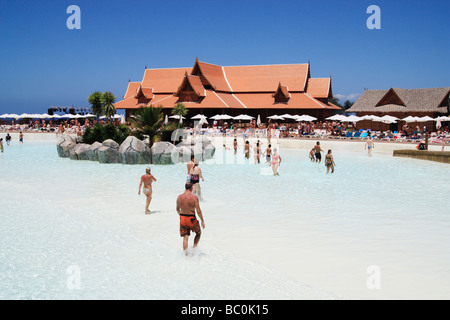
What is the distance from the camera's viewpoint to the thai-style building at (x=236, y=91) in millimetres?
44125

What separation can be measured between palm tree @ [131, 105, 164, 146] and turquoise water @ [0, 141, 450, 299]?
6.55 metres

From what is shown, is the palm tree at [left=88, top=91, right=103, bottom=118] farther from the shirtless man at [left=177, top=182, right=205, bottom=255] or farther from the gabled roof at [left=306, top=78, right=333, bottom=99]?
the shirtless man at [left=177, top=182, right=205, bottom=255]

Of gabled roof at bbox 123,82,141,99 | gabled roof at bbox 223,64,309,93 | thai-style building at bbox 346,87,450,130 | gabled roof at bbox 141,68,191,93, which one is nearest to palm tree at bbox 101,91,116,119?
gabled roof at bbox 123,82,141,99

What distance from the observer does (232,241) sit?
8.08m

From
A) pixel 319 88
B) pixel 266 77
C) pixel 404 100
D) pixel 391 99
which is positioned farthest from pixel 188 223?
pixel 266 77

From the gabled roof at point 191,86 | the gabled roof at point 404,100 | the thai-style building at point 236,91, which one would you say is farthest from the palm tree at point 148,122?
the gabled roof at point 404,100

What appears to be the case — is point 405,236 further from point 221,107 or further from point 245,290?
point 221,107

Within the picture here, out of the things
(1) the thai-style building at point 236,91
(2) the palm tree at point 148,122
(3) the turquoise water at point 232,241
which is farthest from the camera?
(1) the thai-style building at point 236,91

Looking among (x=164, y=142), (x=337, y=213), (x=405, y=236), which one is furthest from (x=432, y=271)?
(x=164, y=142)

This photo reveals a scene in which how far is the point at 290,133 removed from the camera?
35.8 m

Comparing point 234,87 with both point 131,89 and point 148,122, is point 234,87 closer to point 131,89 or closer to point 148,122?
point 131,89

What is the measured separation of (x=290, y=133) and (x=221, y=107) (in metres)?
9.09

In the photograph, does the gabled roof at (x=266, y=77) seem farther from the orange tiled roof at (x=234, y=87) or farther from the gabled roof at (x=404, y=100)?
the gabled roof at (x=404, y=100)

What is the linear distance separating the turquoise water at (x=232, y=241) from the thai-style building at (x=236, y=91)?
29.5m
